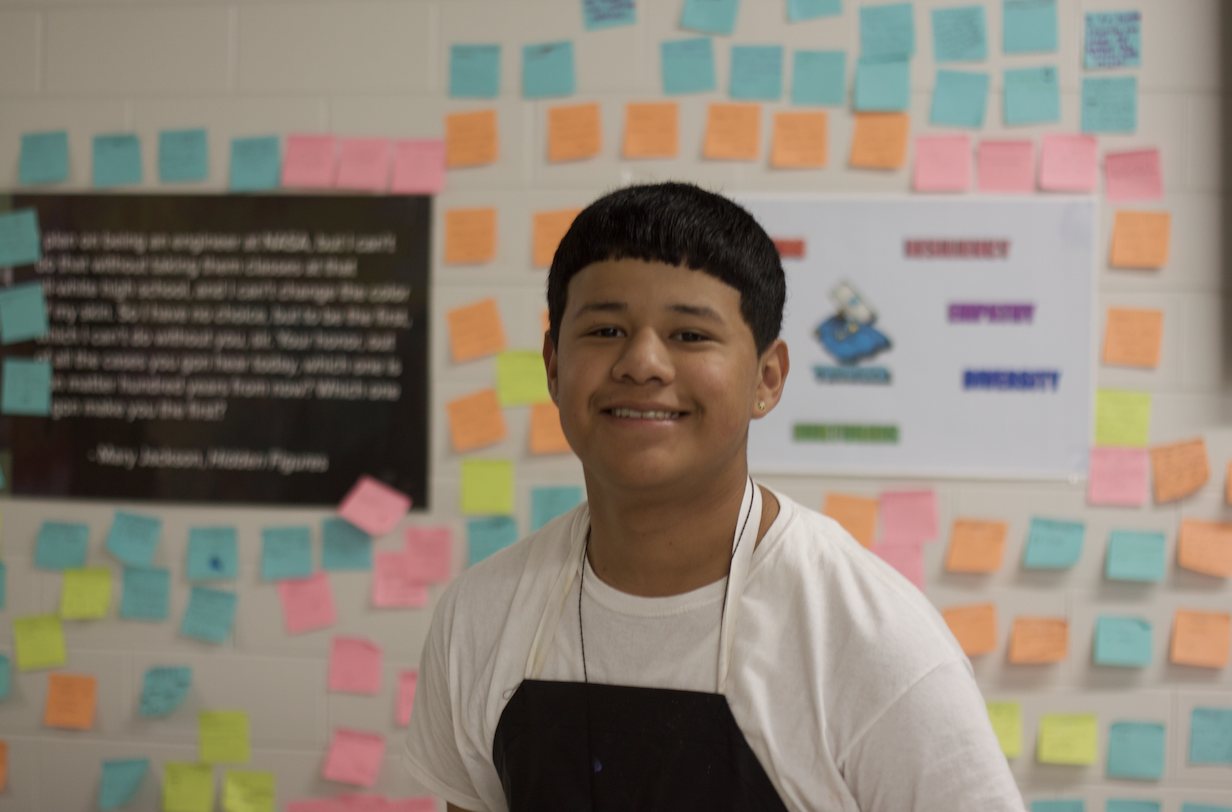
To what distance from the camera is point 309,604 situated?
5.92 ft

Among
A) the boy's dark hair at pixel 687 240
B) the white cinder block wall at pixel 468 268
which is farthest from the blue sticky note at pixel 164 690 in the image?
the boy's dark hair at pixel 687 240

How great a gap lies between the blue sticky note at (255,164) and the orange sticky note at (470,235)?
393 mm

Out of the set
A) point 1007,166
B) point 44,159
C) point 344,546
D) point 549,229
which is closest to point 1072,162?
point 1007,166

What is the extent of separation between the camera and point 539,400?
177 cm

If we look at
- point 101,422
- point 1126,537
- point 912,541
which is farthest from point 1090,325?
point 101,422

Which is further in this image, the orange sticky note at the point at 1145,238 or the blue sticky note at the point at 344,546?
the blue sticky note at the point at 344,546

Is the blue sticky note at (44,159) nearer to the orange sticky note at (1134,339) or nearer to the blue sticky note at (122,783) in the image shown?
the blue sticky note at (122,783)

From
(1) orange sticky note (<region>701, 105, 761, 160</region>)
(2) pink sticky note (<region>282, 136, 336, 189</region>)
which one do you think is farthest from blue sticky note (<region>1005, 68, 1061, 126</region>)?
(2) pink sticky note (<region>282, 136, 336, 189</region>)

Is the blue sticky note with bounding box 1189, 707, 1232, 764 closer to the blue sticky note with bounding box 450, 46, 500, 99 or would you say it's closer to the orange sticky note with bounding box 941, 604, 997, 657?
the orange sticky note with bounding box 941, 604, 997, 657

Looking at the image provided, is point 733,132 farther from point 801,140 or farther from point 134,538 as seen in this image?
point 134,538

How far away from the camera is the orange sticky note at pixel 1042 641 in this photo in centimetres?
169

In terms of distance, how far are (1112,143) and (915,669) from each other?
136 centimetres

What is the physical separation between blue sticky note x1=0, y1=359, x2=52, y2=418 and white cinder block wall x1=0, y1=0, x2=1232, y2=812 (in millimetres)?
214

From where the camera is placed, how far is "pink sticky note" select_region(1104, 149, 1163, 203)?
1.68 meters
